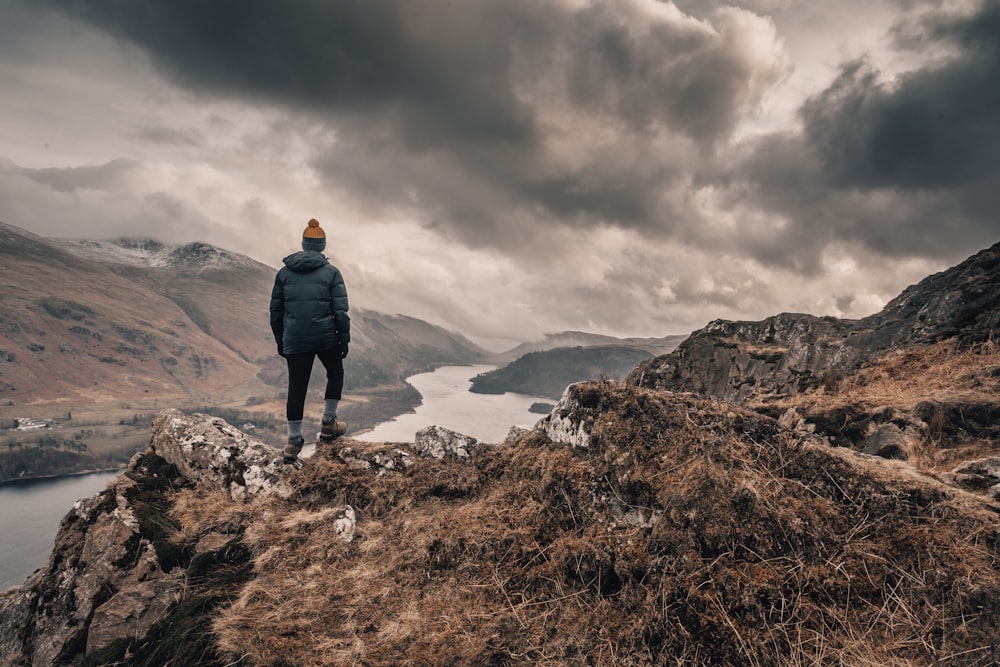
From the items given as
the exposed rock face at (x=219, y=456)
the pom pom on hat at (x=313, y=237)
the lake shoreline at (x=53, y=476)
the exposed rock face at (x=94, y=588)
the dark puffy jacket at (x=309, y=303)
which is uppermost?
the pom pom on hat at (x=313, y=237)

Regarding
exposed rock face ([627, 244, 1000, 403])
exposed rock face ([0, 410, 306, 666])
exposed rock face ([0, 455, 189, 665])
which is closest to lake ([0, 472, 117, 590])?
exposed rock face ([0, 410, 306, 666])

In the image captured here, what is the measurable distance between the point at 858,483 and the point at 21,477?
658ft

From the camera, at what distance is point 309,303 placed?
26.2 feet

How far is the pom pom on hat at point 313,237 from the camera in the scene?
8477mm

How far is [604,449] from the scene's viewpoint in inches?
248

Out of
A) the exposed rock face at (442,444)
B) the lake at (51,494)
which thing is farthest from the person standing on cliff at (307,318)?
the lake at (51,494)

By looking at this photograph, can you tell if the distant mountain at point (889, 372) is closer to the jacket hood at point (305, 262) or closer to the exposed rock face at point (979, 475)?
the exposed rock face at point (979, 475)

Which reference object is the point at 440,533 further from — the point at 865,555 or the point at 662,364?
the point at 662,364

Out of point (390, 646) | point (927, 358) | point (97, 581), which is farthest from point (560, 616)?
point (927, 358)

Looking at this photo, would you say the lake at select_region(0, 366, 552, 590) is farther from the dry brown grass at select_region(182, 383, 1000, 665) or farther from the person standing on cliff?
the dry brown grass at select_region(182, 383, 1000, 665)

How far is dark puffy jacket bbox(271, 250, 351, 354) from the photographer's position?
7.98 meters

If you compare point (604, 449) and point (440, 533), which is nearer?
point (440, 533)

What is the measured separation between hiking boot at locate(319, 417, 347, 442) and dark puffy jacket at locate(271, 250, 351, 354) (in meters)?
1.64

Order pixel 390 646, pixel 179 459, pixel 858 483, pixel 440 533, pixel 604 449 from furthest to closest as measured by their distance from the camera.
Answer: pixel 179 459
pixel 604 449
pixel 440 533
pixel 858 483
pixel 390 646
